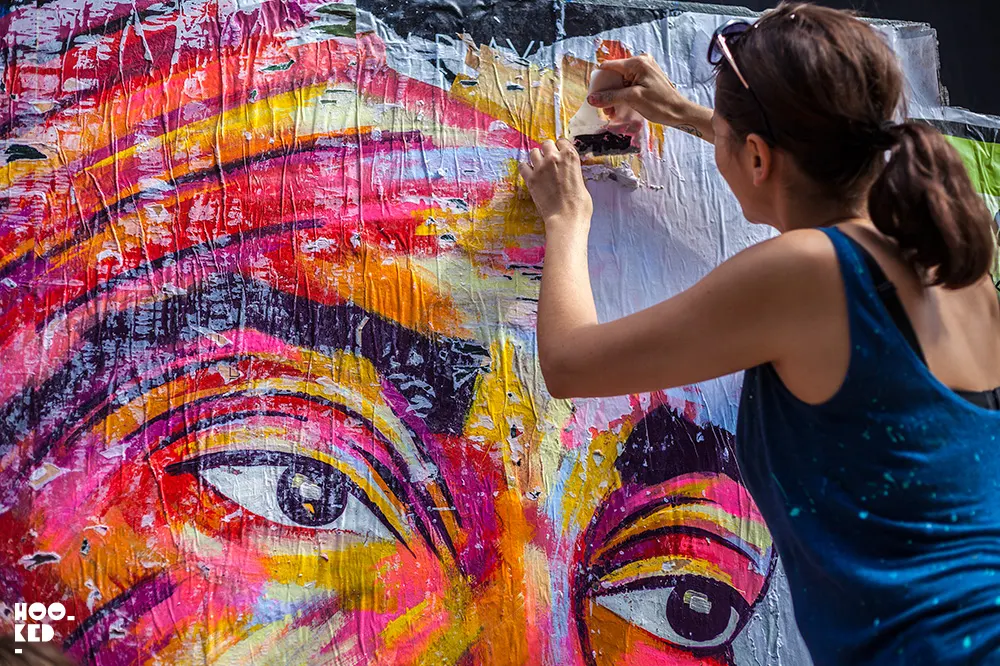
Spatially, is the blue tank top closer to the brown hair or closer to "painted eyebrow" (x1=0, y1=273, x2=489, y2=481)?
the brown hair

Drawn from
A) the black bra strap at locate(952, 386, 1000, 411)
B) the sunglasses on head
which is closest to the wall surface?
the sunglasses on head

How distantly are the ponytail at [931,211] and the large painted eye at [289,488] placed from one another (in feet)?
2.48

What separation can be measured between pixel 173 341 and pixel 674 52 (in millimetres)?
894

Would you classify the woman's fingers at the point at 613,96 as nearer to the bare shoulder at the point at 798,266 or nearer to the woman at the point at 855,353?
the woman at the point at 855,353

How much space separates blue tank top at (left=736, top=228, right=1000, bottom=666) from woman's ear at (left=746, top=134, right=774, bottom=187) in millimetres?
128

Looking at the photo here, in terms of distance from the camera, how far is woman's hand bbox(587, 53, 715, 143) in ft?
3.92

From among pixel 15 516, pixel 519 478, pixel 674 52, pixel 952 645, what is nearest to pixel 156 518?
pixel 15 516

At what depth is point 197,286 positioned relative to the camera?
44.8 inches

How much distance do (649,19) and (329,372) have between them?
2.50 ft

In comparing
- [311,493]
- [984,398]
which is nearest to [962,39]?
[984,398]

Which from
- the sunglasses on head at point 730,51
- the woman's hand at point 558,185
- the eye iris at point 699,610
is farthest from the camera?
the eye iris at point 699,610

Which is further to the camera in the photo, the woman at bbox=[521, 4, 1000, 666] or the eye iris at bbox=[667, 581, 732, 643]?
the eye iris at bbox=[667, 581, 732, 643]

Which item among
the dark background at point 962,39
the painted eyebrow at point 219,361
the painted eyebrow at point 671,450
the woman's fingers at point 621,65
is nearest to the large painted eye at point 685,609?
the painted eyebrow at point 671,450

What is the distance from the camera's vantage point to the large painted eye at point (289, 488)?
111 cm
